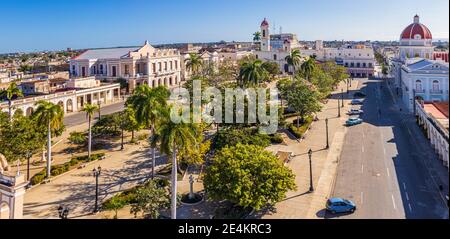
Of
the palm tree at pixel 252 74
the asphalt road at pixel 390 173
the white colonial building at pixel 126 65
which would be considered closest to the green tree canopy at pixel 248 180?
the asphalt road at pixel 390 173

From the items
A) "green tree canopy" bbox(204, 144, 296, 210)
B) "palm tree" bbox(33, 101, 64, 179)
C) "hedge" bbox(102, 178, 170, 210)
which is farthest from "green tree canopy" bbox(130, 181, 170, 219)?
"palm tree" bbox(33, 101, 64, 179)

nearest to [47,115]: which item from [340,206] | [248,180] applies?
[248,180]

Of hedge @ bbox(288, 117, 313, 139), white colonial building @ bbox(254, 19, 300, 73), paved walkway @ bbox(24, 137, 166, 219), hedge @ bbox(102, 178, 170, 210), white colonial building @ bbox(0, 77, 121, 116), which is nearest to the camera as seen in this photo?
hedge @ bbox(102, 178, 170, 210)

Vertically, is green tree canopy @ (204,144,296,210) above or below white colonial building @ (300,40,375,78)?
below

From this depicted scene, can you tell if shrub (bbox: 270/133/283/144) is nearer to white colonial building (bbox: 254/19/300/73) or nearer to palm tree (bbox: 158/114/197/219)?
palm tree (bbox: 158/114/197/219)

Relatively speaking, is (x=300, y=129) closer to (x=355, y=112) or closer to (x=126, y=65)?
(x=355, y=112)

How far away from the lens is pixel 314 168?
31.5 meters

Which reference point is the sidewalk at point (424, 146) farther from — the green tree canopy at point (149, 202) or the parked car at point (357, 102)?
the green tree canopy at point (149, 202)

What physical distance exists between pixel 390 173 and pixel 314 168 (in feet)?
19.7

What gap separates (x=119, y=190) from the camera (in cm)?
2753

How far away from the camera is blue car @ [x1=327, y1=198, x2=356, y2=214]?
74.9ft

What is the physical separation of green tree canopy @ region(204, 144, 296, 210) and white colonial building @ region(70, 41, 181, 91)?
182 feet

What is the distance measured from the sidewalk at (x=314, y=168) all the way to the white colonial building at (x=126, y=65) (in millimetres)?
40291

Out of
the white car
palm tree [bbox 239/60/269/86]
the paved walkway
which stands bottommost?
the paved walkway
